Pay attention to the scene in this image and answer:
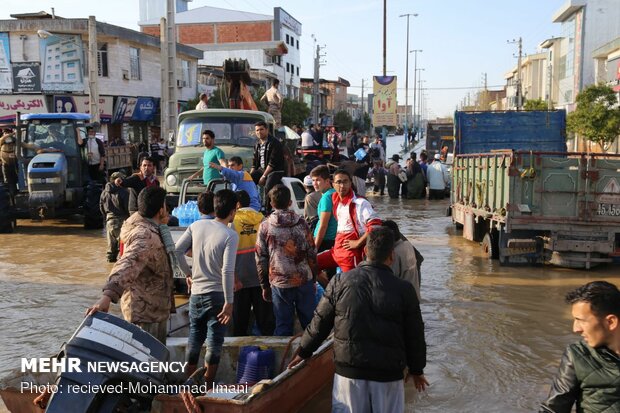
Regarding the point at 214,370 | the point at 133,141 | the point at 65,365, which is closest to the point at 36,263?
the point at 214,370

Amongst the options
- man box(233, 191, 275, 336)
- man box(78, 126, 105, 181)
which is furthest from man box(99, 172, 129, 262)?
man box(78, 126, 105, 181)

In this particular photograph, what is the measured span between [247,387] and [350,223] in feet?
5.83

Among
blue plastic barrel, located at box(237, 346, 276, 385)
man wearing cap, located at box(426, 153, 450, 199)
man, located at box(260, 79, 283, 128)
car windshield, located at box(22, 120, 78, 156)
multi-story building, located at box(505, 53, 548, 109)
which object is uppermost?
multi-story building, located at box(505, 53, 548, 109)

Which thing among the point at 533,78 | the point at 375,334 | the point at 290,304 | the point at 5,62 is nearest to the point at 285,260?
the point at 290,304

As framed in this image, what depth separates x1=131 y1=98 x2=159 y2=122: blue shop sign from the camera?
110 ft

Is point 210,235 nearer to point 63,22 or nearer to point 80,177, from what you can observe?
point 80,177

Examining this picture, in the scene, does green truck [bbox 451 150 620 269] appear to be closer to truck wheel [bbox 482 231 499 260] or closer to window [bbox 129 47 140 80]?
truck wheel [bbox 482 231 499 260]

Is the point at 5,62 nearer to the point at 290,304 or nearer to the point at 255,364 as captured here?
the point at 290,304

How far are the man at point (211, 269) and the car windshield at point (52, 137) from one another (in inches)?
410

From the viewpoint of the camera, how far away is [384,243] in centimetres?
370

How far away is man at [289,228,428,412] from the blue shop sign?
31355 millimetres

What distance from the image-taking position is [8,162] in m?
14.5

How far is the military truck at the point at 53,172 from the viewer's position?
1370cm

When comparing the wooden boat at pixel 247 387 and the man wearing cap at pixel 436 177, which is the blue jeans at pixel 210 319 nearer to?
the wooden boat at pixel 247 387
